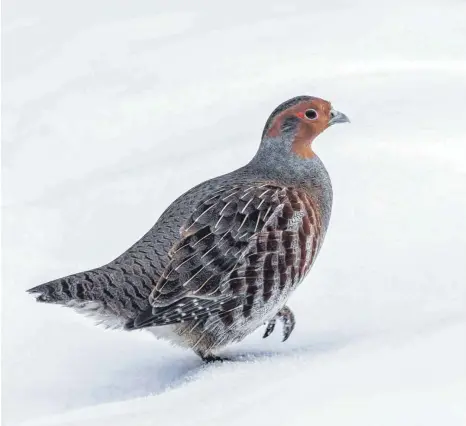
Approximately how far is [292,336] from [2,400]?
51.6 inches

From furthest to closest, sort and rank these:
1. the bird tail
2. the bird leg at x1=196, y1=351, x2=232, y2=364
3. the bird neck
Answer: the bird neck < the bird leg at x1=196, y1=351, x2=232, y2=364 < the bird tail

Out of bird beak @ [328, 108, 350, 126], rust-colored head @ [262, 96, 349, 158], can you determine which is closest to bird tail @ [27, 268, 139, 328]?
rust-colored head @ [262, 96, 349, 158]

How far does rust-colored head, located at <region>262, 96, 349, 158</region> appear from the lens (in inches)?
194

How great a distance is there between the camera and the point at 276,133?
194 inches

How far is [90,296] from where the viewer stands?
4.41m

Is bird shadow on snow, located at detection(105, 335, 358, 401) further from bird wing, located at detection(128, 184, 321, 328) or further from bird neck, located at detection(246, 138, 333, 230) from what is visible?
bird neck, located at detection(246, 138, 333, 230)

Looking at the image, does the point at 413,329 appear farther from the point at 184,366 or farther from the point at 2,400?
the point at 2,400

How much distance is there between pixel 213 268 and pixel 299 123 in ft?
2.78

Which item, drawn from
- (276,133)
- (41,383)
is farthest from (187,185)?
(41,383)

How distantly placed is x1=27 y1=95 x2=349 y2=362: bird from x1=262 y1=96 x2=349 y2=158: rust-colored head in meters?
0.14

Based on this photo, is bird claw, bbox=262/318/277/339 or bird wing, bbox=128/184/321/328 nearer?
bird wing, bbox=128/184/321/328

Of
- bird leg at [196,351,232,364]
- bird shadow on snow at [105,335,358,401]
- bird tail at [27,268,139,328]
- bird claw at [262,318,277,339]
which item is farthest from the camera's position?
bird claw at [262,318,277,339]

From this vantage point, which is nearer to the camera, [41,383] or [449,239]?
[41,383]

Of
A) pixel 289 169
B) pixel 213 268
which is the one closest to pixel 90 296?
pixel 213 268
